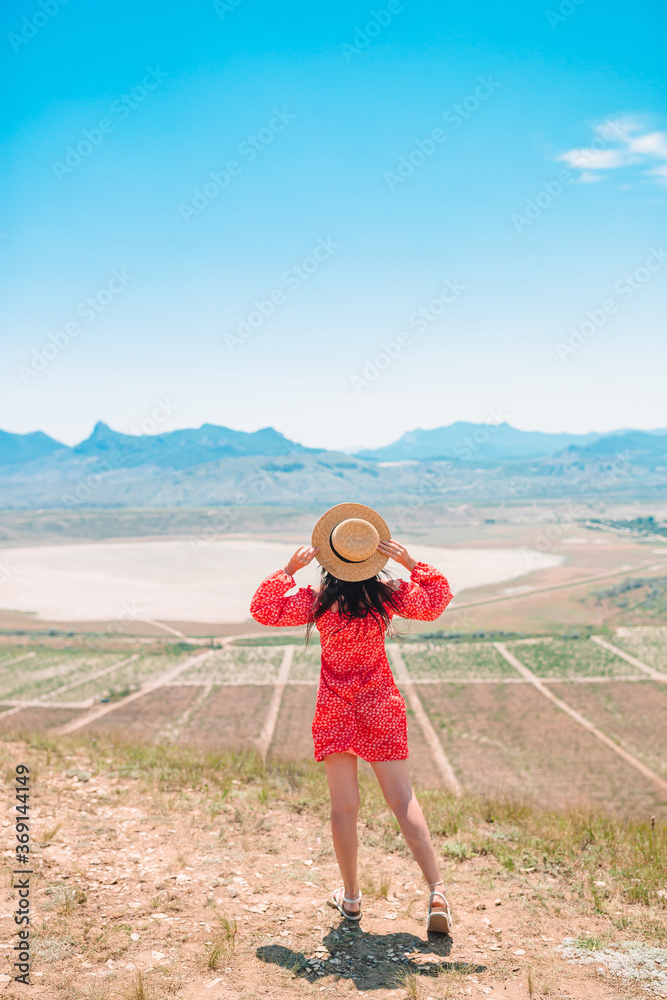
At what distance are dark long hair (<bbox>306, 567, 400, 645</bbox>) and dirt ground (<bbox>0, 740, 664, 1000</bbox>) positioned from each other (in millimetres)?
1481

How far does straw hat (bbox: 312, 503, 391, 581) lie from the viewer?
9.76ft

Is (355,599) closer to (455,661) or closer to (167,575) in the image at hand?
(455,661)

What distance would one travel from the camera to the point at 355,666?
3098 mm

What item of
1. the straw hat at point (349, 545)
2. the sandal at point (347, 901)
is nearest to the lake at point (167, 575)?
the sandal at point (347, 901)

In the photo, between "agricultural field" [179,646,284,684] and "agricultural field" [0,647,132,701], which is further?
"agricultural field" [179,646,284,684]

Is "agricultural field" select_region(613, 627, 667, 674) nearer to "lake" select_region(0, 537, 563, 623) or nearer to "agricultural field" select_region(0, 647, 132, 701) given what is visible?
"lake" select_region(0, 537, 563, 623)

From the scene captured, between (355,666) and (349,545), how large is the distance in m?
0.62

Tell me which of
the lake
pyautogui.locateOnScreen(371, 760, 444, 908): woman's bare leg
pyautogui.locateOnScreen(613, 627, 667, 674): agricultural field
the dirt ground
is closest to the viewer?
the dirt ground

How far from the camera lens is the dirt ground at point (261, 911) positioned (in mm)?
2660

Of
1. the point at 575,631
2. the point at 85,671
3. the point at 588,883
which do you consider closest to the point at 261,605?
the point at 588,883

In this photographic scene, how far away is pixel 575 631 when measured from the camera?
50.7m

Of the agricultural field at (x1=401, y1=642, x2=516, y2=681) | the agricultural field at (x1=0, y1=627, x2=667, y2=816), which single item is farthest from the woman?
the agricultural field at (x1=401, y1=642, x2=516, y2=681)

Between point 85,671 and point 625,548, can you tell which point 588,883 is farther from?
point 625,548

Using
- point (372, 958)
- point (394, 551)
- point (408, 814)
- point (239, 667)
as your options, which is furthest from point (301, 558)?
point (239, 667)
